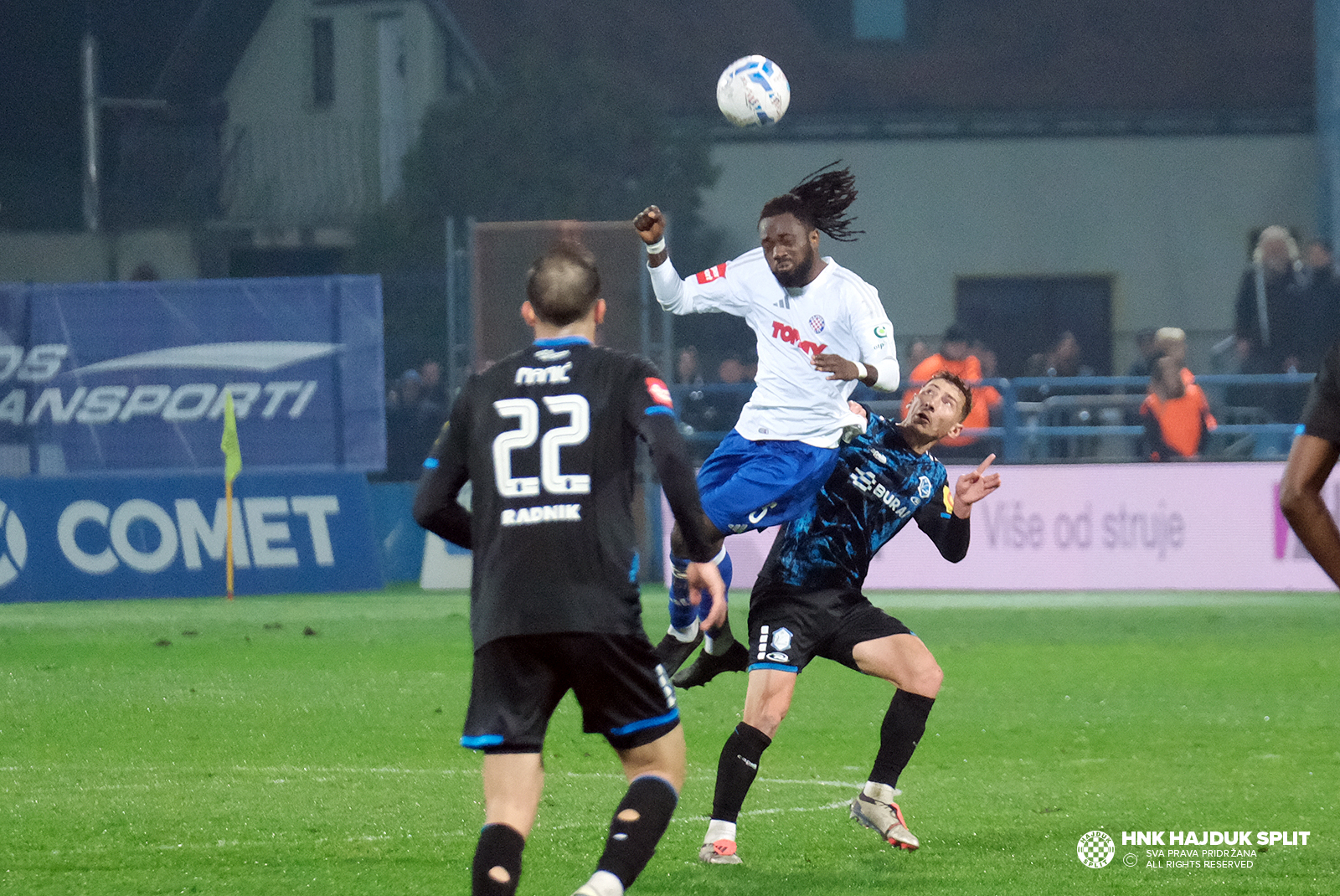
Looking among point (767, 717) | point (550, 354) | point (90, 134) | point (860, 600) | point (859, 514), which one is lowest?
point (767, 717)

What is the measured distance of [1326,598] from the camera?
16.4 meters

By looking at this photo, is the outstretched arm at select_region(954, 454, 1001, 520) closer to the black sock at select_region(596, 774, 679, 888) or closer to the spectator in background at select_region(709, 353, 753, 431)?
the black sock at select_region(596, 774, 679, 888)

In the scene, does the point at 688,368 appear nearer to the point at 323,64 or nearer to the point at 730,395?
the point at 730,395

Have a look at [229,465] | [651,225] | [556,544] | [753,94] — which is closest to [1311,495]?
[556,544]

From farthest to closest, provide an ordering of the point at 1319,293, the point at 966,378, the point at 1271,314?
1. the point at 1271,314
2. the point at 1319,293
3. the point at 966,378

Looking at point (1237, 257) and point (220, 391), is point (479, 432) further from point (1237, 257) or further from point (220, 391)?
point (1237, 257)

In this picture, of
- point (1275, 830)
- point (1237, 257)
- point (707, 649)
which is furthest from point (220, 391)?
point (1237, 257)

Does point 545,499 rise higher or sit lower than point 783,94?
lower

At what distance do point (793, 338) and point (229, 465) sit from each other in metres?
10.0

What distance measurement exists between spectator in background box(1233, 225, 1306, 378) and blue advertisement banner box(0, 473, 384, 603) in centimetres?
901

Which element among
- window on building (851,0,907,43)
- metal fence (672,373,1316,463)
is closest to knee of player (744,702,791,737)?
metal fence (672,373,1316,463)

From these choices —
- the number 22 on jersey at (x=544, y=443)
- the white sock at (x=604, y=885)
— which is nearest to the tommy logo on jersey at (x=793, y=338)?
the number 22 on jersey at (x=544, y=443)

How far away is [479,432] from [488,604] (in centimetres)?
43

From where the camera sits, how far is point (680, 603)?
7.48 m
